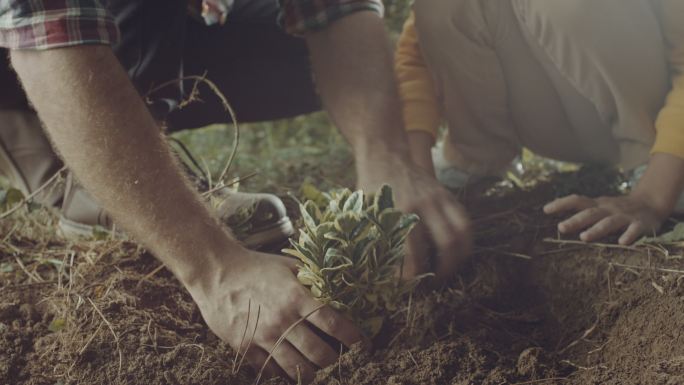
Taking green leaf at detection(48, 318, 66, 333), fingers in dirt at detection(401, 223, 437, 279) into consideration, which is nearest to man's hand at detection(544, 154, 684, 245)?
fingers in dirt at detection(401, 223, 437, 279)

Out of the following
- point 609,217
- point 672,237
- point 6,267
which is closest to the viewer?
point 672,237

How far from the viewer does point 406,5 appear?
4.23 m

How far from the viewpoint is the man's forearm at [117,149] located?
172 centimetres

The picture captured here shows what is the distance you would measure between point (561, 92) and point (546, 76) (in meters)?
0.08

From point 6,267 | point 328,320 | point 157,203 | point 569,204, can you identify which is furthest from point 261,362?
point 569,204

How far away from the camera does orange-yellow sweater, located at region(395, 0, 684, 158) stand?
231 cm

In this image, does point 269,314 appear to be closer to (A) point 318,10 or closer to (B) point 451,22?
(A) point 318,10

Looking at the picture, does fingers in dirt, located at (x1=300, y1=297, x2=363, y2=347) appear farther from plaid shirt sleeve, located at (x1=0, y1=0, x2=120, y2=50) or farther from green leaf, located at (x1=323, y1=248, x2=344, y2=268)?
plaid shirt sleeve, located at (x1=0, y1=0, x2=120, y2=50)

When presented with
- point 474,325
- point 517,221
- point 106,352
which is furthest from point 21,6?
point 517,221

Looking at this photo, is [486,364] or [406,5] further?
[406,5]

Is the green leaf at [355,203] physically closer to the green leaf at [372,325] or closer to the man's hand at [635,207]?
the green leaf at [372,325]

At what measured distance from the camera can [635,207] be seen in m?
2.24

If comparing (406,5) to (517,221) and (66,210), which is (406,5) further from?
(66,210)

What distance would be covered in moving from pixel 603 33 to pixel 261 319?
1537 millimetres
